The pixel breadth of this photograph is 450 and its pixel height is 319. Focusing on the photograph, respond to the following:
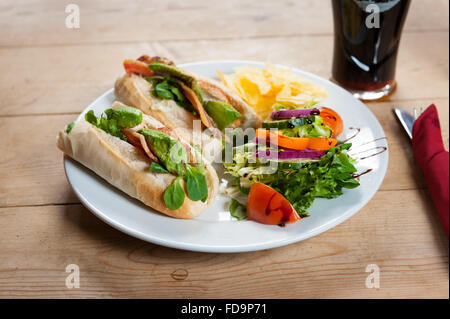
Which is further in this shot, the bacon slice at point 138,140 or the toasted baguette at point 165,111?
the toasted baguette at point 165,111

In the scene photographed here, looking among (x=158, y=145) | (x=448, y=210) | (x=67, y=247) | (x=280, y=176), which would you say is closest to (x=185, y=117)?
(x=158, y=145)

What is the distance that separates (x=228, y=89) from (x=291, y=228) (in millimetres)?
947

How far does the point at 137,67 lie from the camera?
2.43m

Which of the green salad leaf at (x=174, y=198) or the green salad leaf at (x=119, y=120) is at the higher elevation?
the green salad leaf at (x=119, y=120)

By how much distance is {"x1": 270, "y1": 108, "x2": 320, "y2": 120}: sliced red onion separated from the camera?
2.12 meters

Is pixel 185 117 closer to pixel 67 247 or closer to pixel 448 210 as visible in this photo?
pixel 67 247

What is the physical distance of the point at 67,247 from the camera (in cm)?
186

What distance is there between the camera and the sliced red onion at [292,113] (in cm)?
212

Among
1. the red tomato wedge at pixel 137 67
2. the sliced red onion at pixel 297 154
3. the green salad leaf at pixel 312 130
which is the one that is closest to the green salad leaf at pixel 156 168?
the sliced red onion at pixel 297 154

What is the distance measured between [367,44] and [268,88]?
0.64m

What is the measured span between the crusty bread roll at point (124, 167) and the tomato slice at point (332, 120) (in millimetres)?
650

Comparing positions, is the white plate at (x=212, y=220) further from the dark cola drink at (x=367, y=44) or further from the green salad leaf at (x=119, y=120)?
the dark cola drink at (x=367, y=44)

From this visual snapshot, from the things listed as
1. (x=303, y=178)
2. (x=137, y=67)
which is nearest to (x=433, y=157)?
(x=303, y=178)

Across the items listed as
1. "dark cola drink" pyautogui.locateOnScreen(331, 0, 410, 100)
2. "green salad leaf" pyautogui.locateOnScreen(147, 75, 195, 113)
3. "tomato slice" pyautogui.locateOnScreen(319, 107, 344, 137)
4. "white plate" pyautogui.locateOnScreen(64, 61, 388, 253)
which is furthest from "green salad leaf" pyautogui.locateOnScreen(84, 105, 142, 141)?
"dark cola drink" pyautogui.locateOnScreen(331, 0, 410, 100)
